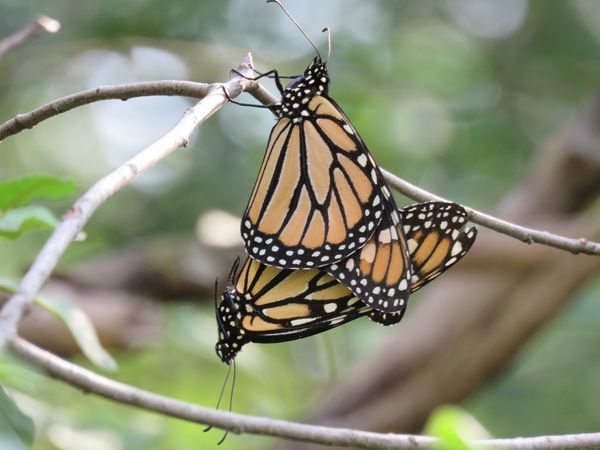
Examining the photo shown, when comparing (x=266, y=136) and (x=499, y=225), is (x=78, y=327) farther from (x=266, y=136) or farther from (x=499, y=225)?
(x=266, y=136)

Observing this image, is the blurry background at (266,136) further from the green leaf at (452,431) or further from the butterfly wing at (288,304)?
the green leaf at (452,431)

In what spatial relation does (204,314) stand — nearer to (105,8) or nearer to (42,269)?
(105,8)

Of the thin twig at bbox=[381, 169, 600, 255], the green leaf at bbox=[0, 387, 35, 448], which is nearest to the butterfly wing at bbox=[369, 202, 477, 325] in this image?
the thin twig at bbox=[381, 169, 600, 255]

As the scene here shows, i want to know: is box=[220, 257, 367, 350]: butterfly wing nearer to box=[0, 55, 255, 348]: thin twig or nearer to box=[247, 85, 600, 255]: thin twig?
box=[247, 85, 600, 255]: thin twig

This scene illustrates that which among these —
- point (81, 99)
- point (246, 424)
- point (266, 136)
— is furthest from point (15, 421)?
point (266, 136)

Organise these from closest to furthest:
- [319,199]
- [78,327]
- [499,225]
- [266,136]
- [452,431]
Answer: [452,431] < [499,225] < [78,327] < [319,199] < [266,136]

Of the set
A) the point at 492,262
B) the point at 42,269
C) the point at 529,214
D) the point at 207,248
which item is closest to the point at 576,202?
the point at 529,214

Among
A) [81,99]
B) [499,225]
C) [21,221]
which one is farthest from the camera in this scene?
[21,221]
